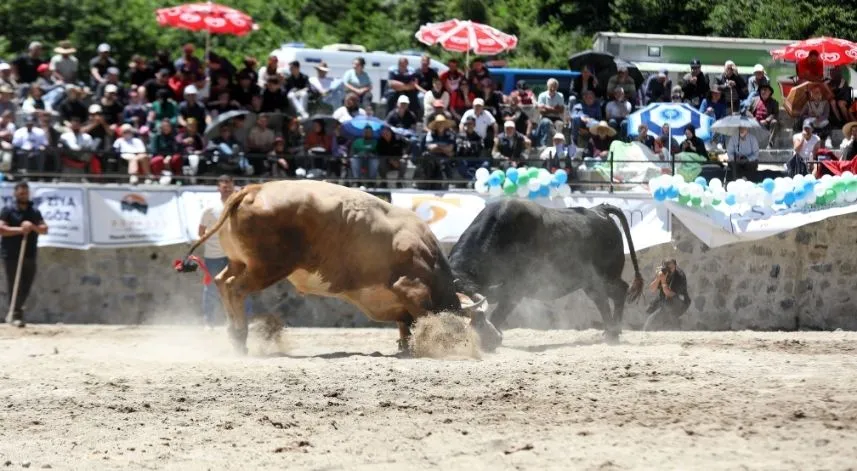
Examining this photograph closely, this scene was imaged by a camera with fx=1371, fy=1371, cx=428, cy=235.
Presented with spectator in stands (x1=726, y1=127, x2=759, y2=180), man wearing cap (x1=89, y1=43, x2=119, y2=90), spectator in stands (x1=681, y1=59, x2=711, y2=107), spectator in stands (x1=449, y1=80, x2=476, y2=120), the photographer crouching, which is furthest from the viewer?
spectator in stands (x1=681, y1=59, x2=711, y2=107)

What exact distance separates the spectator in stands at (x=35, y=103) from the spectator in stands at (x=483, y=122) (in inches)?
224

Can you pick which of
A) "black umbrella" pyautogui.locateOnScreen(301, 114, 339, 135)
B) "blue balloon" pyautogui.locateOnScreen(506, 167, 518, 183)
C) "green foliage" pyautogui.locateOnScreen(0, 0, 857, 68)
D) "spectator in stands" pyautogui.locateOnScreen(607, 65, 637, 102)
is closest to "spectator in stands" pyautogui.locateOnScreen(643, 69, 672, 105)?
"spectator in stands" pyautogui.locateOnScreen(607, 65, 637, 102)

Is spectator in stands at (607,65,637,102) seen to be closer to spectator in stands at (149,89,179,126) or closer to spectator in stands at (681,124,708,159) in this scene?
spectator in stands at (681,124,708,159)

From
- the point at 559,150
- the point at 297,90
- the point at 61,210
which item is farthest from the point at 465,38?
the point at 61,210

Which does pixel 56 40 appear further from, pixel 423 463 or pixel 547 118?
pixel 423 463

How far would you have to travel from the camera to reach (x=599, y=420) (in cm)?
913

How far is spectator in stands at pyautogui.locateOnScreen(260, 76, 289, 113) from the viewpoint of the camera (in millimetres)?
19453

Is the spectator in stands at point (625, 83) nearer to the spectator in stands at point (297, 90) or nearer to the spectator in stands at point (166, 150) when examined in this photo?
the spectator in stands at point (297, 90)

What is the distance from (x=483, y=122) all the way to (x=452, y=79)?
142cm

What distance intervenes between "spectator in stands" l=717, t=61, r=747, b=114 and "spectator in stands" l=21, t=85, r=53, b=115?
1039cm

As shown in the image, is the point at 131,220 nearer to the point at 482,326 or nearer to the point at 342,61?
the point at 482,326

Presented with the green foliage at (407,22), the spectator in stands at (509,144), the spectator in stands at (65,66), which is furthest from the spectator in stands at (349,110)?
the green foliage at (407,22)

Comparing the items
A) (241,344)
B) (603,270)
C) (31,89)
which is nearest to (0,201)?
(31,89)

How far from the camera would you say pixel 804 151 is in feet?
62.7
